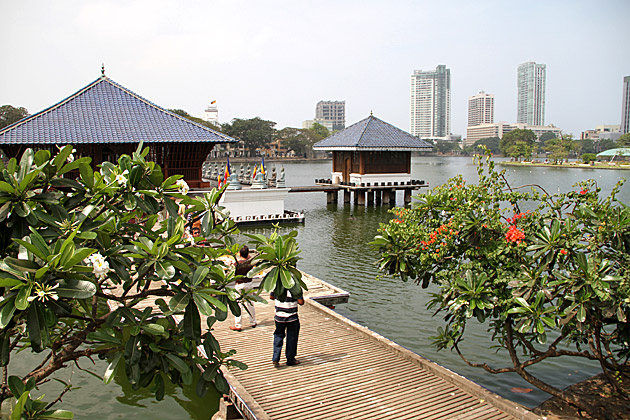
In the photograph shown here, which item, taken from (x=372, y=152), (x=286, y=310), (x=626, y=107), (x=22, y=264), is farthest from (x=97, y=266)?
(x=626, y=107)

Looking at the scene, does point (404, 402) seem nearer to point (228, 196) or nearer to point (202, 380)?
point (202, 380)

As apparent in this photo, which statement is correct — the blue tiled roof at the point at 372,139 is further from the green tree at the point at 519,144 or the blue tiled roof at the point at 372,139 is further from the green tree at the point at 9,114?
the green tree at the point at 519,144

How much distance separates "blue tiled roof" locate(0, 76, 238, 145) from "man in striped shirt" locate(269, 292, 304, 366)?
592 inches

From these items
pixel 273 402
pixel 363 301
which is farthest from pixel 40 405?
pixel 363 301

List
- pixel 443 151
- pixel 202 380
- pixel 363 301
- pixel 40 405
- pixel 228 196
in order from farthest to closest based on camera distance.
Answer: pixel 443 151
pixel 228 196
pixel 363 301
pixel 202 380
pixel 40 405

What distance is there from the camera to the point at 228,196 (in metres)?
24.4

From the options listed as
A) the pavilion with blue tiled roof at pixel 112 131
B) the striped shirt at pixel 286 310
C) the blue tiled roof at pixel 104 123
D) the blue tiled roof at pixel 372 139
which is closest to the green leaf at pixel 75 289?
the striped shirt at pixel 286 310

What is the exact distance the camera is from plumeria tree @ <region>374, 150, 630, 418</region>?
6023 mm

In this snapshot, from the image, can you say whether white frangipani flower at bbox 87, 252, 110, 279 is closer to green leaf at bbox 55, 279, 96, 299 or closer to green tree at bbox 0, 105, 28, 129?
green leaf at bbox 55, 279, 96, 299

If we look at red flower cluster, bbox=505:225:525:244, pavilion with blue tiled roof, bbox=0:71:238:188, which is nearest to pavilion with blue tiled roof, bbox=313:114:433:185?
pavilion with blue tiled roof, bbox=0:71:238:188

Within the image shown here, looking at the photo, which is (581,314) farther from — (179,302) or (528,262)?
(179,302)

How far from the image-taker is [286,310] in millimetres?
7184

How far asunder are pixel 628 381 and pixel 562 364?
2.01 m

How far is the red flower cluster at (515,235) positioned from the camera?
21.1ft
